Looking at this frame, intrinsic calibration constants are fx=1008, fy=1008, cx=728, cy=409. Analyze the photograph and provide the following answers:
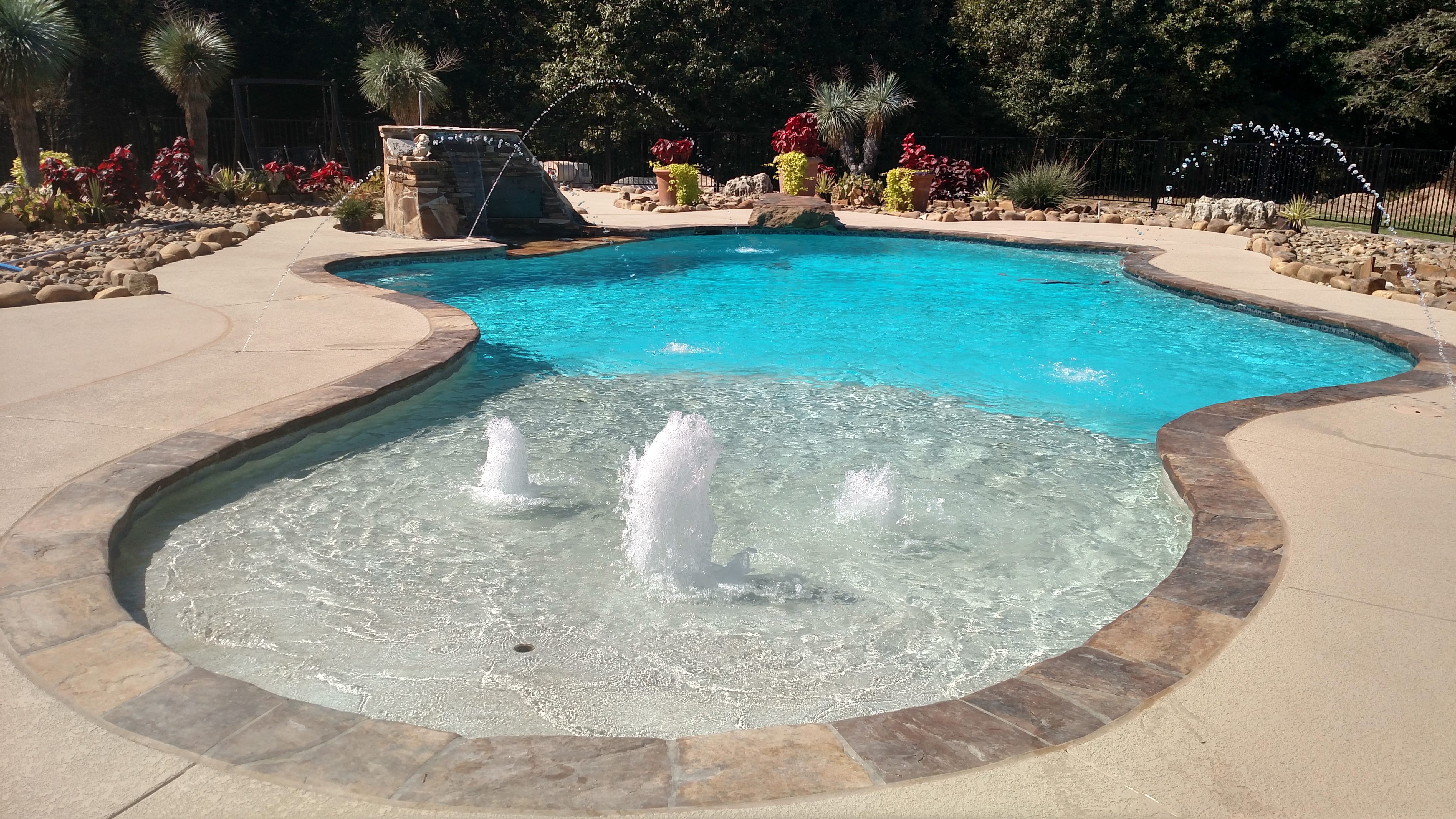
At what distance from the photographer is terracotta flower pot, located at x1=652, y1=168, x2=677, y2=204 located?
2047 centimetres

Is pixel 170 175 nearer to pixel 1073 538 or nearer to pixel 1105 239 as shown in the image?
pixel 1105 239

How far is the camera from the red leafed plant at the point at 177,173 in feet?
56.8

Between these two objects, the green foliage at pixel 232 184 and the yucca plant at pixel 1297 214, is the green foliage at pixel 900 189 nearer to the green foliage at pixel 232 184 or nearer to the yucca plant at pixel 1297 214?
the yucca plant at pixel 1297 214

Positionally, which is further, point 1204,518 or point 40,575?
point 1204,518

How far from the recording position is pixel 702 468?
15.8 feet

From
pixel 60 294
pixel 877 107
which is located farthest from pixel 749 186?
pixel 60 294

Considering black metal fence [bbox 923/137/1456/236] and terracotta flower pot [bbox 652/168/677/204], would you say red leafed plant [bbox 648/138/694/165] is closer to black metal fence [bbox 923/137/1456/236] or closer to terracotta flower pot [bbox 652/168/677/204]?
terracotta flower pot [bbox 652/168/677/204]

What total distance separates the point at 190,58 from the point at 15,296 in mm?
13159

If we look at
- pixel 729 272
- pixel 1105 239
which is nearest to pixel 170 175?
pixel 729 272

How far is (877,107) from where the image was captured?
2155 centimetres

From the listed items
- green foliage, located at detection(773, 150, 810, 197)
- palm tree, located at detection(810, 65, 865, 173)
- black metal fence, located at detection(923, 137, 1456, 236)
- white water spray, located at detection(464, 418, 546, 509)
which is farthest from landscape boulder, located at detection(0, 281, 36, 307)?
black metal fence, located at detection(923, 137, 1456, 236)

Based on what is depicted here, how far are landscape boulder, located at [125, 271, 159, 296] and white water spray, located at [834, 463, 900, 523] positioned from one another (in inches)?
288

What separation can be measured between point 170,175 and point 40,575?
53.4 ft

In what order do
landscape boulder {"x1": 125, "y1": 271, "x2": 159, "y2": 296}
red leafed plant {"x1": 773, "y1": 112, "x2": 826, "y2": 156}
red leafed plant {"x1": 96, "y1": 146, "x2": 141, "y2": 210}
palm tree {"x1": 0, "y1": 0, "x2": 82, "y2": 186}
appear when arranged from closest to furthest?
landscape boulder {"x1": 125, "y1": 271, "x2": 159, "y2": 296}
palm tree {"x1": 0, "y1": 0, "x2": 82, "y2": 186}
red leafed plant {"x1": 96, "y1": 146, "x2": 141, "y2": 210}
red leafed plant {"x1": 773, "y1": 112, "x2": 826, "y2": 156}
